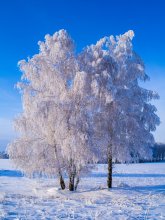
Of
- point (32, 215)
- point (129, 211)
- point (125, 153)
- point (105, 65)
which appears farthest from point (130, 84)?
point (32, 215)

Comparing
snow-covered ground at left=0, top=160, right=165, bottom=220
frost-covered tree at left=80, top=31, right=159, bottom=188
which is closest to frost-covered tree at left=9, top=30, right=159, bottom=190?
frost-covered tree at left=80, top=31, right=159, bottom=188

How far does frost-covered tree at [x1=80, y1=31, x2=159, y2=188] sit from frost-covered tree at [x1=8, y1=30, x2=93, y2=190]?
155 cm

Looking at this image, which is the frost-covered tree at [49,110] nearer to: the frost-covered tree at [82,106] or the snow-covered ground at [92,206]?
the frost-covered tree at [82,106]

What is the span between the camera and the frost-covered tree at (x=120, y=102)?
87.1 ft

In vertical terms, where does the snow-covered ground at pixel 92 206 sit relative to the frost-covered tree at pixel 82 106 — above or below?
below

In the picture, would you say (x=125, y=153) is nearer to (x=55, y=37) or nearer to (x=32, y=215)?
(x=55, y=37)

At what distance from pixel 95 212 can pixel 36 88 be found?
12845 mm

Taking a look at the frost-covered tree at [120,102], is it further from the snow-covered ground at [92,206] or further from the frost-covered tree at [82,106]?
the snow-covered ground at [92,206]

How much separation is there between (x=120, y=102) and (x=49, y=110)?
5.46 m

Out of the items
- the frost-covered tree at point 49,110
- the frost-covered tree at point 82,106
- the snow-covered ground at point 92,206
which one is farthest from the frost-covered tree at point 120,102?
the snow-covered ground at point 92,206

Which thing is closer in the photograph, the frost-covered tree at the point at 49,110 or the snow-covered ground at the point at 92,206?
the snow-covered ground at the point at 92,206

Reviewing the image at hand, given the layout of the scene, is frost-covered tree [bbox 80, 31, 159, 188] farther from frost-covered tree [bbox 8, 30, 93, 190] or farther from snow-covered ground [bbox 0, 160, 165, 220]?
snow-covered ground [bbox 0, 160, 165, 220]

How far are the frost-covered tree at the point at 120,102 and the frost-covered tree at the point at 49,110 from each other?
155 cm

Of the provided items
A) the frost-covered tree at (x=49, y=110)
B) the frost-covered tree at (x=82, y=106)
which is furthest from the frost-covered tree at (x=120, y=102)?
the frost-covered tree at (x=49, y=110)
